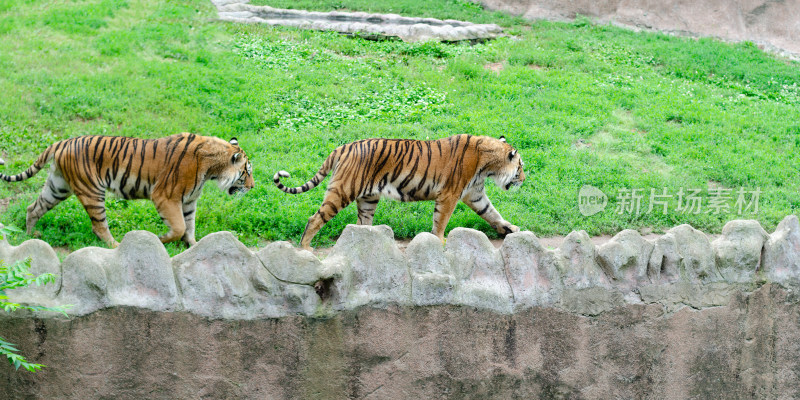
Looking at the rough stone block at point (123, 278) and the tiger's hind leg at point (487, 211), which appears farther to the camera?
the tiger's hind leg at point (487, 211)

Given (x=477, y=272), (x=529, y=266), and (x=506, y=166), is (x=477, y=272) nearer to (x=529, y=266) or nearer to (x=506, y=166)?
(x=529, y=266)

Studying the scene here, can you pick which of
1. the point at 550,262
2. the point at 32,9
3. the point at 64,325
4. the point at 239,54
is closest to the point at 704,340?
the point at 550,262

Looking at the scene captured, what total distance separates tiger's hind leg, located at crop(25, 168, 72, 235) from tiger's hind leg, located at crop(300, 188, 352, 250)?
2.01 metres

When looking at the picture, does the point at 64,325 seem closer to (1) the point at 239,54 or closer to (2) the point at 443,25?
(1) the point at 239,54

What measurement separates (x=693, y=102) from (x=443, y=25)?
4.36 metres

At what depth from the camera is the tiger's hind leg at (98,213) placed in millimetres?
6441

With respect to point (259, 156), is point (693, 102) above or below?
above

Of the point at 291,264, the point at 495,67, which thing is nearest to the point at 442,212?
the point at 291,264

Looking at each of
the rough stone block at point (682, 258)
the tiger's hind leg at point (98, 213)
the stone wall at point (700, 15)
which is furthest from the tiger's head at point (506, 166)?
the stone wall at point (700, 15)

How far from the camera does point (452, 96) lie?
34.0ft

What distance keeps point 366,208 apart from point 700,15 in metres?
9.76

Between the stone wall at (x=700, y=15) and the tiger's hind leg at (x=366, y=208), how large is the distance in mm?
8565

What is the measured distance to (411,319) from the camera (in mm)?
4484

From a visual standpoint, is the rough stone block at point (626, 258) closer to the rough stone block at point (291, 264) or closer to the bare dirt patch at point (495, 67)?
the rough stone block at point (291, 264)
